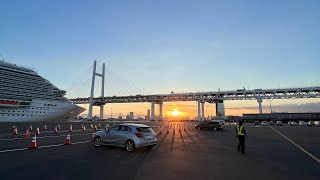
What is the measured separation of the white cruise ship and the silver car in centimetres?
5422

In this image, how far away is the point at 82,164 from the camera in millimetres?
8828

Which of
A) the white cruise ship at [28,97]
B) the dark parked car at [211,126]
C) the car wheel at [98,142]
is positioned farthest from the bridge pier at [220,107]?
the car wheel at [98,142]

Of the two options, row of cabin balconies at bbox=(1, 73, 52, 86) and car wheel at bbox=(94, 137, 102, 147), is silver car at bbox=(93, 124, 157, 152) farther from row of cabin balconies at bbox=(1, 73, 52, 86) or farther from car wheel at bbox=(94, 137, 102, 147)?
row of cabin balconies at bbox=(1, 73, 52, 86)

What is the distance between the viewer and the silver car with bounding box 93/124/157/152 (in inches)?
483

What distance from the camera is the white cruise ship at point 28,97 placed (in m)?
59.7

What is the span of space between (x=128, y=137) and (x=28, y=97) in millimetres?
61283

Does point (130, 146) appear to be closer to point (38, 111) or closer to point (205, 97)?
point (38, 111)

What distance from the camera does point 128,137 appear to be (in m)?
12.4

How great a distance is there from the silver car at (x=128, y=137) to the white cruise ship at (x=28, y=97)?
54.2m

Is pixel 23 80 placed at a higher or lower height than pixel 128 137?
higher

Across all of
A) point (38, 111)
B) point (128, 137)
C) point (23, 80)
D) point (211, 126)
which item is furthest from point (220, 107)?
point (128, 137)

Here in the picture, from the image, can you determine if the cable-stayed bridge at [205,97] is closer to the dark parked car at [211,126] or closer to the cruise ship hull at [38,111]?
the cruise ship hull at [38,111]

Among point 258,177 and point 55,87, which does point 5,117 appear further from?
→ point 258,177

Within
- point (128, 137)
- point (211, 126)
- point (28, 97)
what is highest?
point (28, 97)
